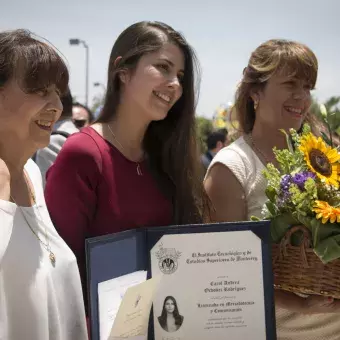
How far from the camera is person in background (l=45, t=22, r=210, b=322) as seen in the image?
6.81 ft

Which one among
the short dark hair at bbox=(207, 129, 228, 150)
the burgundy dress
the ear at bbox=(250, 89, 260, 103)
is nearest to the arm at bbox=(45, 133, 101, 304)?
the burgundy dress

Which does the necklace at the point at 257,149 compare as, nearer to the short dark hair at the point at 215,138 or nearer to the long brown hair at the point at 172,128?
the long brown hair at the point at 172,128

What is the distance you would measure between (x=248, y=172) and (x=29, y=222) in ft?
3.46

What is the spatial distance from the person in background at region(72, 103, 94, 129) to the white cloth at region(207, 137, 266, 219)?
3.39 m

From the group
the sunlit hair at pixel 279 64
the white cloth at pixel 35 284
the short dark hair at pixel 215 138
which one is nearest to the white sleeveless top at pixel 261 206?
the sunlit hair at pixel 279 64

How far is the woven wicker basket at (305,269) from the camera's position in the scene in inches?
79.0

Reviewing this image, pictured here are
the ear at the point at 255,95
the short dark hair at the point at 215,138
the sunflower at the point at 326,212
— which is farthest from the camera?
the short dark hair at the point at 215,138

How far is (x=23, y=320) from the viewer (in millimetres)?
1629

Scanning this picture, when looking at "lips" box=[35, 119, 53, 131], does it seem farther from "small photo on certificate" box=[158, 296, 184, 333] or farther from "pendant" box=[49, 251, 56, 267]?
"small photo on certificate" box=[158, 296, 184, 333]

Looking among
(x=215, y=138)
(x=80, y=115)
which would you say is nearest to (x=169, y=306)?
(x=80, y=115)

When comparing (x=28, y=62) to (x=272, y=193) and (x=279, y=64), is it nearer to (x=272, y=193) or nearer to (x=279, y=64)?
(x=272, y=193)

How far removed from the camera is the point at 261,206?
2.44 meters

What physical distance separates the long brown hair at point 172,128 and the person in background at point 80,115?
341 cm

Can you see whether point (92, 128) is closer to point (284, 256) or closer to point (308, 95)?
point (284, 256)
